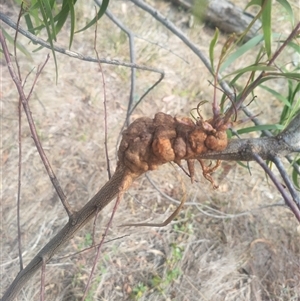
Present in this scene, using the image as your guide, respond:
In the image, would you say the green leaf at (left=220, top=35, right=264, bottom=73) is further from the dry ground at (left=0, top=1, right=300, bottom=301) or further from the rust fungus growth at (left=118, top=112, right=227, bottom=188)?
the dry ground at (left=0, top=1, right=300, bottom=301)

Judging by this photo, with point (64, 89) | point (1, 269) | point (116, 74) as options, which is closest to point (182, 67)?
point (116, 74)

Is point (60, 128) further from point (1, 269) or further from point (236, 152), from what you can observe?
point (236, 152)

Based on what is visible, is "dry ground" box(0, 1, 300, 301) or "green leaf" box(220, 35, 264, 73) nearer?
"green leaf" box(220, 35, 264, 73)

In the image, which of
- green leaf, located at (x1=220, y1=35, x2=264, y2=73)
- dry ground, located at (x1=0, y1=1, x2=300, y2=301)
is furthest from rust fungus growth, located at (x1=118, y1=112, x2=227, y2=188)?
dry ground, located at (x1=0, y1=1, x2=300, y2=301)

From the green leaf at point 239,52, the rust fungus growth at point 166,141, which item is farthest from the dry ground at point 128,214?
the rust fungus growth at point 166,141

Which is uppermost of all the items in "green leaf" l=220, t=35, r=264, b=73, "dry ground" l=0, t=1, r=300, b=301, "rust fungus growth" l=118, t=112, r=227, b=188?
"green leaf" l=220, t=35, r=264, b=73

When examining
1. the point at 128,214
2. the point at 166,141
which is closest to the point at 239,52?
the point at 166,141

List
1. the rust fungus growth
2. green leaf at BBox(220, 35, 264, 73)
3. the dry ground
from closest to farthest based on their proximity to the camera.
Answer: the rust fungus growth → green leaf at BBox(220, 35, 264, 73) → the dry ground

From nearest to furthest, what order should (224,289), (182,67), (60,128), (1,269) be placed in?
(1,269) → (224,289) → (60,128) → (182,67)

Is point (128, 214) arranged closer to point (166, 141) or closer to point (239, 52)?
point (239, 52)
